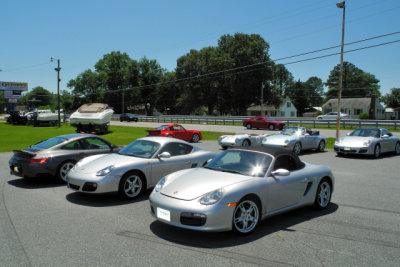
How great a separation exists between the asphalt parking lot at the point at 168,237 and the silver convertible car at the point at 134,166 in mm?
383

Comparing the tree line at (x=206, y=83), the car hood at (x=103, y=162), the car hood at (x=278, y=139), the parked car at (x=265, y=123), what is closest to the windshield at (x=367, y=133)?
the car hood at (x=278, y=139)

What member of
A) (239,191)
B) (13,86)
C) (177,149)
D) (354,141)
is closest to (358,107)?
(354,141)

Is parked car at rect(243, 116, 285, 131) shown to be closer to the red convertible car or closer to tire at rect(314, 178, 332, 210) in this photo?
the red convertible car

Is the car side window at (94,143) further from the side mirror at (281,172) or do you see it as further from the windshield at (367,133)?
the windshield at (367,133)

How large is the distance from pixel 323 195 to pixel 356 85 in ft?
388

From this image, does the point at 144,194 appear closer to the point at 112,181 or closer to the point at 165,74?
the point at 112,181

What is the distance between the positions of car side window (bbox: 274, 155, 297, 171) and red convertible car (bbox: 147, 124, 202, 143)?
15.1 m

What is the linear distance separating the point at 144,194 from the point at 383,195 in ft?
18.6

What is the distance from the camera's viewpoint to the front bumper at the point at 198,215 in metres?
4.33

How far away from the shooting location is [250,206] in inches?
190

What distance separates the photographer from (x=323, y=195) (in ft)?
20.6

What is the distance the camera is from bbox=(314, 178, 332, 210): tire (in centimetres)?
615

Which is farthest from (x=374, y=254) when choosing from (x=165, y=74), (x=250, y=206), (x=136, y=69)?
(x=165, y=74)

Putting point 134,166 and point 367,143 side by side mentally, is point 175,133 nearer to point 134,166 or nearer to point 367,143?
point 367,143
